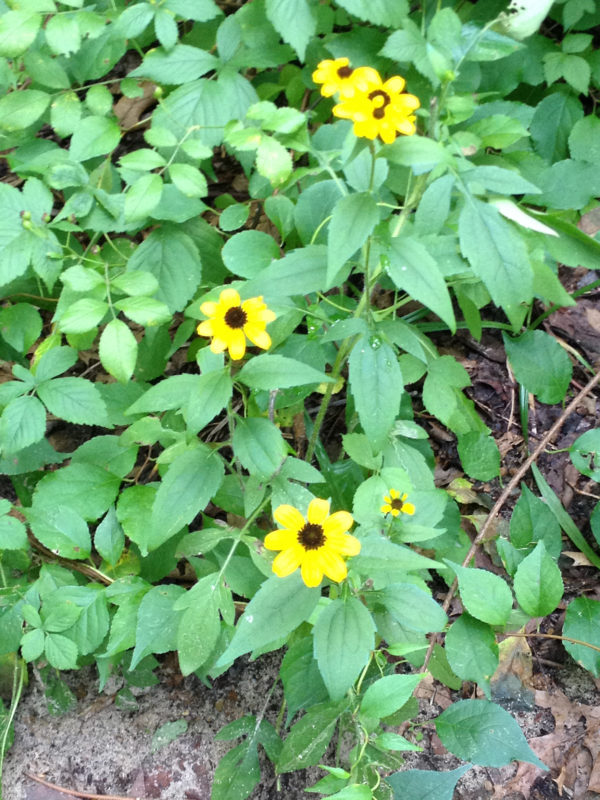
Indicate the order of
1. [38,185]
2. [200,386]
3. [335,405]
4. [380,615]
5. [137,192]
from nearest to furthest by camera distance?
[200,386]
[380,615]
[137,192]
[38,185]
[335,405]

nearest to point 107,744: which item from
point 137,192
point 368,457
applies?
point 368,457

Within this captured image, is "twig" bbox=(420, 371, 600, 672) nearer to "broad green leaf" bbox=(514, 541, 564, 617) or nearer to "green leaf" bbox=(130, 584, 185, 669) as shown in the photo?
"broad green leaf" bbox=(514, 541, 564, 617)

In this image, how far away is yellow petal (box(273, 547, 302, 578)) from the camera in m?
0.90

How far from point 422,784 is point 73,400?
3.44ft

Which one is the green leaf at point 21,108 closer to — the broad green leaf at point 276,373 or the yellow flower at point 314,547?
the broad green leaf at point 276,373

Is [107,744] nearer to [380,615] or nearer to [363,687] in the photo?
[363,687]

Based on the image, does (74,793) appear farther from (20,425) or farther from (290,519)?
(290,519)

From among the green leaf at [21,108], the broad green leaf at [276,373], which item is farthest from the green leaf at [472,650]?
the green leaf at [21,108]

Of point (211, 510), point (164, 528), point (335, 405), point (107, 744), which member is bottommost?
point (107, 744)

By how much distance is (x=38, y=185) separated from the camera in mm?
1526

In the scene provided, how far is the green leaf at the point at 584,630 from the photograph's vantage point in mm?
1444

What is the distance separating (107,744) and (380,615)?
31.3 inches

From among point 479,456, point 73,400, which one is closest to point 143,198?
point 73,400

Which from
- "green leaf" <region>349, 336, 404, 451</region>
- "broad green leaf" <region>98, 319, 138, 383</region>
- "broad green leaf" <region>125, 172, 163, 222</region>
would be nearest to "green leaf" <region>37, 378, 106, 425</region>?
"broad green leaf" <region>98, 319, 138, 383</region>
